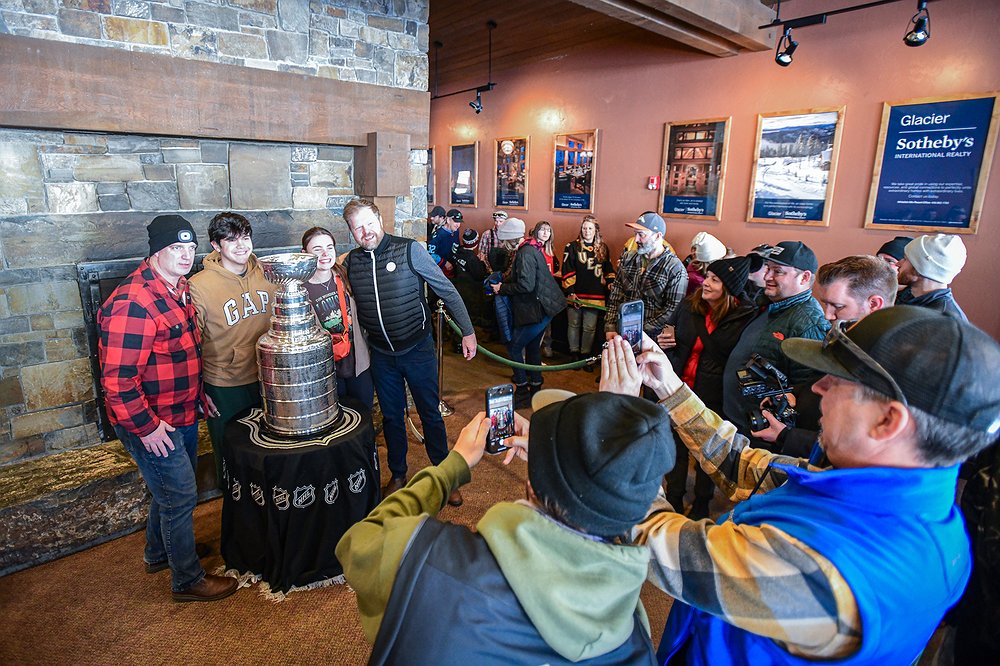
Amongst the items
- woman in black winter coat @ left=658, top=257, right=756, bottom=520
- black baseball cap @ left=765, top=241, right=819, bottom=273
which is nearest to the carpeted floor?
woman in black winter coat @ left=658, top=257, right=756, bottom=520

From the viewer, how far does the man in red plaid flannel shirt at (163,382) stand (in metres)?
2.43

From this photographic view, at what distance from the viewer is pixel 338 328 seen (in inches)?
138

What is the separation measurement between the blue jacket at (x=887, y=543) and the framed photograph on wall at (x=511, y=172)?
27.4ft

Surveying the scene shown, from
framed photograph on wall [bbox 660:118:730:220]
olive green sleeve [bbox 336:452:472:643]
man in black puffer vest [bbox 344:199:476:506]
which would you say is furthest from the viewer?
framed photograph on wall [bbox 660:118:730:220]

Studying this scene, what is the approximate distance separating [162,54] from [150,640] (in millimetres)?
3307

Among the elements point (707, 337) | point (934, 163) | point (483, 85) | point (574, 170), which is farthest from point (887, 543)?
point (483, 85)

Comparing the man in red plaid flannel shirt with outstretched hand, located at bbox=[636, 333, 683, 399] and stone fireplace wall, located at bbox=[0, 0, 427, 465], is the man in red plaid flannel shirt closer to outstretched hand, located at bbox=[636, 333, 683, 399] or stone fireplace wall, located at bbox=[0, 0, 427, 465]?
stone fireplace wall, located at bbox=[0, 0, 427, 465]

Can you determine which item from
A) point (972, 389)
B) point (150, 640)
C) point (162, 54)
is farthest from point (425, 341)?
point (972, 389)

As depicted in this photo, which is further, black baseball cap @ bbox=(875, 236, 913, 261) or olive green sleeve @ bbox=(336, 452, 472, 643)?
black baseball cap @ bbox=(875, 236, 913, 261)

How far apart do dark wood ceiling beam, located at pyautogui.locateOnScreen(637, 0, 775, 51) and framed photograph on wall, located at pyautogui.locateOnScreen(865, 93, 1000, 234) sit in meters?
1.41

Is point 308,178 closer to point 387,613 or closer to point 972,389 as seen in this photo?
point 387,613

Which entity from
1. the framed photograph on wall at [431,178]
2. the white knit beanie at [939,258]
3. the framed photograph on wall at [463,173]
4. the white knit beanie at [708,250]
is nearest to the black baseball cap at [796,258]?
the white knit beanie at [939,258]

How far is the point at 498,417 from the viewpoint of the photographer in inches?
62.8

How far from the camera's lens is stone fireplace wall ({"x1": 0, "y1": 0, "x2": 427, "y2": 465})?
3.13 m
